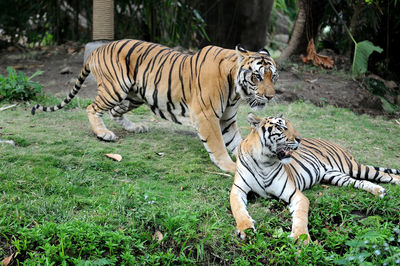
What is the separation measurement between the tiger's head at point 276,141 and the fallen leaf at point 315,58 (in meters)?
6.32

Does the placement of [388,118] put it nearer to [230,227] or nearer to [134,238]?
[230,227]

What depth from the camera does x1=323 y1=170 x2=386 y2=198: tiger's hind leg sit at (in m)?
4.08

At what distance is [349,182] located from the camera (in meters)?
4.35

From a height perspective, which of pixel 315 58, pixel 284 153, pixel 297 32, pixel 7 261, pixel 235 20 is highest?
pixel 235 20

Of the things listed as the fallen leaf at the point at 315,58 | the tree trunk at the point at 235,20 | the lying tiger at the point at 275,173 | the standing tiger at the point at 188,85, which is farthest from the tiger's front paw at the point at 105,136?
the fallen leaf at the point at 315,58

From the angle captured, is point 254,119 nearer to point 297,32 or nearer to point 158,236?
point 158,236

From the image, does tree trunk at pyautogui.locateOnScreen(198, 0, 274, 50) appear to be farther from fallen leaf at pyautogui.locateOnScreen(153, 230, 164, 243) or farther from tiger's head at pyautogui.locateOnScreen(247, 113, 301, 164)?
fallen leaf at pyautogui.locateOnScreen(153, 230, 164, 243)

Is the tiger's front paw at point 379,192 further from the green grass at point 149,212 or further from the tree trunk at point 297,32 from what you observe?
the tree trunk at point 297,32

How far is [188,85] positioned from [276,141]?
5.16 ft

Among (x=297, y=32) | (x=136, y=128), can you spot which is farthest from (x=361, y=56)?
(x=136, y=128)

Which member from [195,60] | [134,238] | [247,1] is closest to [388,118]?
[247,1]

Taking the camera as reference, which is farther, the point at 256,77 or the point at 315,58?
the point at 315,58

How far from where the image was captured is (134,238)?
11.1 feet

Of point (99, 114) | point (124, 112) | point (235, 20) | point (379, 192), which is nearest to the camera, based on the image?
point (379, 192)
